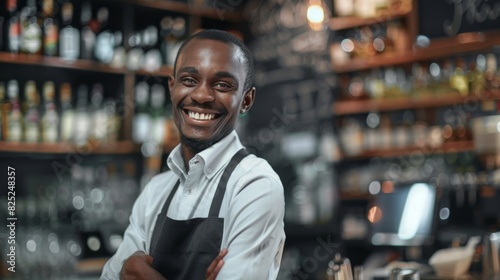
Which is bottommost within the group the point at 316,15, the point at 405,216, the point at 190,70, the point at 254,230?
the point at 405,216

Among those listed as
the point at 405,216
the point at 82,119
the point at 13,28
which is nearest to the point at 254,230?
the point at 405,216

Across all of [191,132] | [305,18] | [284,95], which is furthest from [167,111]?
[191,132]

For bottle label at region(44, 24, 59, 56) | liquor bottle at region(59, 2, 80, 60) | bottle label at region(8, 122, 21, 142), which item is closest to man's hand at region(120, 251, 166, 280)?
bottle label at region(8, 122, 21, 142)

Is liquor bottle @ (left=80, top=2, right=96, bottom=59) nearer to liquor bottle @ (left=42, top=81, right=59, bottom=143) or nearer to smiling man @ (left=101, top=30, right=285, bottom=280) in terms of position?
liquor bottle @ (left=42, top=81, right=59, bottom=143)

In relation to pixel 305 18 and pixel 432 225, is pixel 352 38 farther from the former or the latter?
pixel 432 225

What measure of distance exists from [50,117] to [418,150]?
2112mm

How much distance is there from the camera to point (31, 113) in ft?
9.61

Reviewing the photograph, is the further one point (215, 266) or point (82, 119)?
point (82, 119)

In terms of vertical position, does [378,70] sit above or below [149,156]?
above

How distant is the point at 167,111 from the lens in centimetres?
361

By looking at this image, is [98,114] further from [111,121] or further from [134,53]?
[134,53]

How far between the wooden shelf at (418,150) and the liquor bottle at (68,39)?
190 cm

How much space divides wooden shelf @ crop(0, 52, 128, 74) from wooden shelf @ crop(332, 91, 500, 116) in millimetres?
1213

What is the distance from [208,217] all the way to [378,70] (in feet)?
11.6
